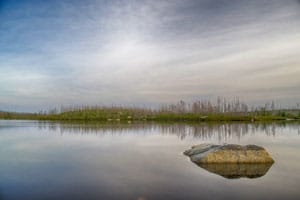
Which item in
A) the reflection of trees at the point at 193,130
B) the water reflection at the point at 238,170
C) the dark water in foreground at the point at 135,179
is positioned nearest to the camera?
the dark water in foreground at the point at 135,179

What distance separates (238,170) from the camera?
9031 millimetres

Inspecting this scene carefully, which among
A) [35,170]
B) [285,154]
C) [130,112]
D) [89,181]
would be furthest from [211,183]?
[130,112]

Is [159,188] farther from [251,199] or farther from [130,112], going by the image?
[130,112]

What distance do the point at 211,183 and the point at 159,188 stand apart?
1.41m

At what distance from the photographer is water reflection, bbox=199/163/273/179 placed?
8367mm

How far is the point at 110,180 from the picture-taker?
25.2ft

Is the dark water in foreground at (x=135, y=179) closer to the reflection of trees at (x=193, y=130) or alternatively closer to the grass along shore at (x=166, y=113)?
the reflection of trees at (x=193, y=130)

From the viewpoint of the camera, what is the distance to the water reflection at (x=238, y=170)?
8.37 meters

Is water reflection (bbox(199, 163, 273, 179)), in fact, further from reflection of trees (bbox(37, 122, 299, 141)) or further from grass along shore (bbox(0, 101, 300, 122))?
grass along shore (bbox(0, 101, 300, 122))

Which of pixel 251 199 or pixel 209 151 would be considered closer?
pixel 251 199

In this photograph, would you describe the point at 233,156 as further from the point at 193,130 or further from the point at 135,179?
the point at 193,130

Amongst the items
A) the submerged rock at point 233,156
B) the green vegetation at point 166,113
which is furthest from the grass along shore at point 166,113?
the submerged rock at point 233,156

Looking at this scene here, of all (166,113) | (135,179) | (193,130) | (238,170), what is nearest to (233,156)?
(238,170)

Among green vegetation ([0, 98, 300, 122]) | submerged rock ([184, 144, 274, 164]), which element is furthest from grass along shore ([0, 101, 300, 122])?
submerged rock ([184, 144, 274, 164])
